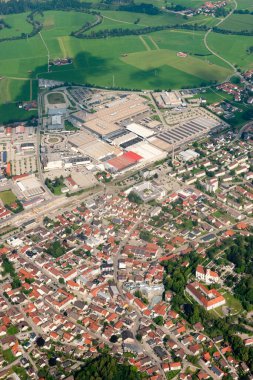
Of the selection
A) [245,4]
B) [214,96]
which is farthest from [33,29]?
[214,96]

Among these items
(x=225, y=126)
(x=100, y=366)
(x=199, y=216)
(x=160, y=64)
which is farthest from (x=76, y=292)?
(x=160, y=64)

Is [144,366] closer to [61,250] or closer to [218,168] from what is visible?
[61,250]

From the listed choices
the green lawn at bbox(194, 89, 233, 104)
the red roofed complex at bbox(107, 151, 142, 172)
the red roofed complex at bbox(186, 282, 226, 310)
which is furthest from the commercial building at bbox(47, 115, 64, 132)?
the red roofed complex at bbox(186, 282, 226, 310)

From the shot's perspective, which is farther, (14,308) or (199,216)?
(199,216)

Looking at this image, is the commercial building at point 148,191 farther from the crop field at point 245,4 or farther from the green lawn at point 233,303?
the crop field at point 245,4

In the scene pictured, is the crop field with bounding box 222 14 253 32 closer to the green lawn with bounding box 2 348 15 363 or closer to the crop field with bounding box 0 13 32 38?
the crop field with bounding box 0 13 32 38

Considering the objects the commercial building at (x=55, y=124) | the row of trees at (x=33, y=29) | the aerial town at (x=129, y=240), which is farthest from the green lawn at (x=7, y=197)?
the row of trees at (x=33, y=29)

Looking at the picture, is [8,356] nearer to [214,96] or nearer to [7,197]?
[7,197]
